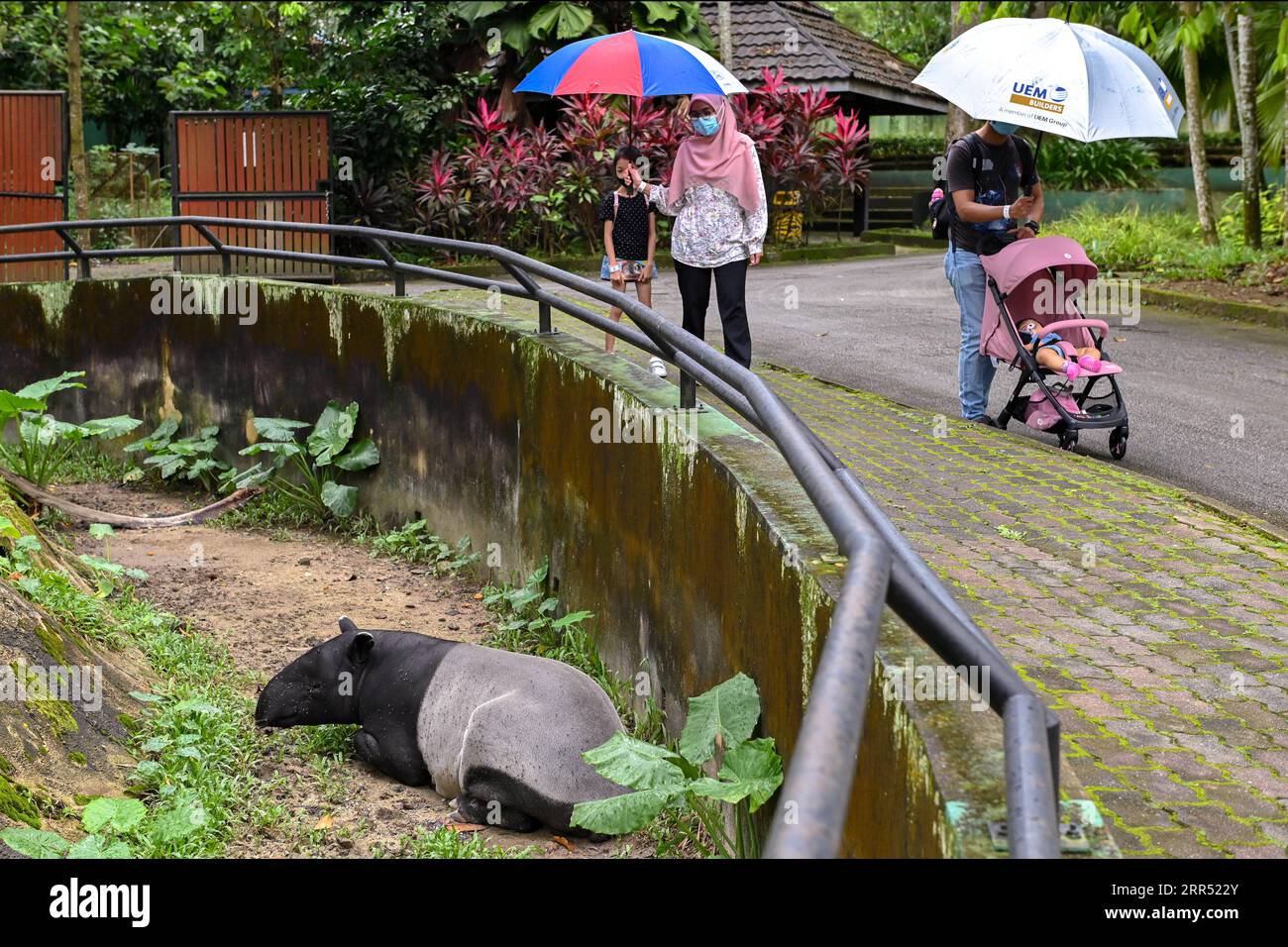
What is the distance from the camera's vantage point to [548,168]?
19.2 meters

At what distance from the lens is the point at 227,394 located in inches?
451

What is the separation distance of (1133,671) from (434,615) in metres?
4.30

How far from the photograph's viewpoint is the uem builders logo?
26.9ft

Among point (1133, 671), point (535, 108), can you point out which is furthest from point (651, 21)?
point (1133, 671)

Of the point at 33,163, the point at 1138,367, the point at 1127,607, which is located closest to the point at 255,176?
the point at 33,163

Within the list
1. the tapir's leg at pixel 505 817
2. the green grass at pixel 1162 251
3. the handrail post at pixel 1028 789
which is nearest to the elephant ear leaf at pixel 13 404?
the tapir's leg at pixel 505 817

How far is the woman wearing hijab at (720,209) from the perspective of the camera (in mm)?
8641

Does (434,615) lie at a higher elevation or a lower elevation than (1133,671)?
lower

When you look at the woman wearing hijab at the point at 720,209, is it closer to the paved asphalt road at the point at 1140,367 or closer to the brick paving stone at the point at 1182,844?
the paved asphalt road at the point at 1140,367

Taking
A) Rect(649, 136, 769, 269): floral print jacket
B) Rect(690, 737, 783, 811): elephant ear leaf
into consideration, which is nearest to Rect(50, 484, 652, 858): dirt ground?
Rect(690, 737, 783, 811): elephant ear leaf

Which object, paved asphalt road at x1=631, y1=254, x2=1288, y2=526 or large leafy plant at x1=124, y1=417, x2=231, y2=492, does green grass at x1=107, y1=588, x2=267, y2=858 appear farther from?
paved asphalt road at x1=631, y1=254, x2=1288, y2=526

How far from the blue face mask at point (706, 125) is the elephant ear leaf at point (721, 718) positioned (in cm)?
473

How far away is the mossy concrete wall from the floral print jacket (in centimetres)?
116
